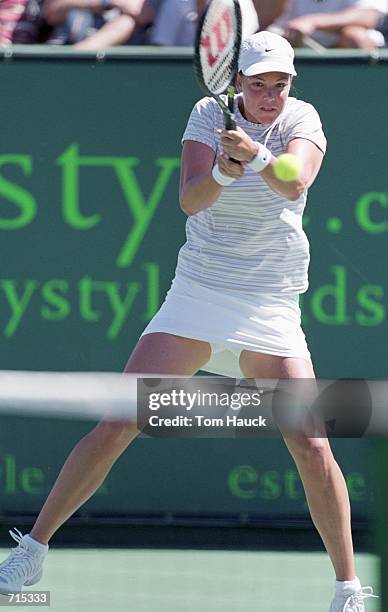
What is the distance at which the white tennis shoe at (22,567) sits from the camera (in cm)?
364

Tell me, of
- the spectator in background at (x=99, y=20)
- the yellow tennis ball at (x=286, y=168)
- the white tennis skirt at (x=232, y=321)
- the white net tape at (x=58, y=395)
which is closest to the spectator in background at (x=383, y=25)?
the spectator in background at (x=99, y=20)

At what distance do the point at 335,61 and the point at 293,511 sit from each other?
5.15 feet

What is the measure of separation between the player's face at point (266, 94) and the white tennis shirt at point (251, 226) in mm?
59

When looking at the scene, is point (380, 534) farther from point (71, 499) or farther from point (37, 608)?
point (37, 608)

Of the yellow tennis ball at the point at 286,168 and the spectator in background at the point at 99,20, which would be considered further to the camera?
the spectator in background at the point at 99,20

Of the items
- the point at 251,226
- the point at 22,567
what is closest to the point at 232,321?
the point at 251,226

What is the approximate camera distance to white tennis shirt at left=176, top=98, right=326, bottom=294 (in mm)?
3701

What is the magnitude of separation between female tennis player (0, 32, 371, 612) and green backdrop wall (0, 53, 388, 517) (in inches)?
41.6

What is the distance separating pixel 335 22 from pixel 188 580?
207 cm

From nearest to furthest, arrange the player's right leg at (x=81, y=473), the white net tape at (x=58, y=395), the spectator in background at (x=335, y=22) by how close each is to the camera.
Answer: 1. the white net tape at (x=58, y=395)
2. the player's right leg at (x=81, y=473)
3. the spectator in background at (x=335, y=22)

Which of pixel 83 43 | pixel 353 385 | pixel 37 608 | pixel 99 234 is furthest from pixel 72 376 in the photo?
pixel 83 43

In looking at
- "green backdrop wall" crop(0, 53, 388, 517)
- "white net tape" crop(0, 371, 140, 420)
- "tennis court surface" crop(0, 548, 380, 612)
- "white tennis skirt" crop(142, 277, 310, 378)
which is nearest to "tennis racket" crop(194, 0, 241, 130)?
"white tennis skirt" crop(142, 277, 310, 378)

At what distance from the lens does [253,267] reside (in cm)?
374

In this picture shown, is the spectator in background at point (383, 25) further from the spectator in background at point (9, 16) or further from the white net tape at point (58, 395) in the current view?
the white net tape at point (58, 395)
